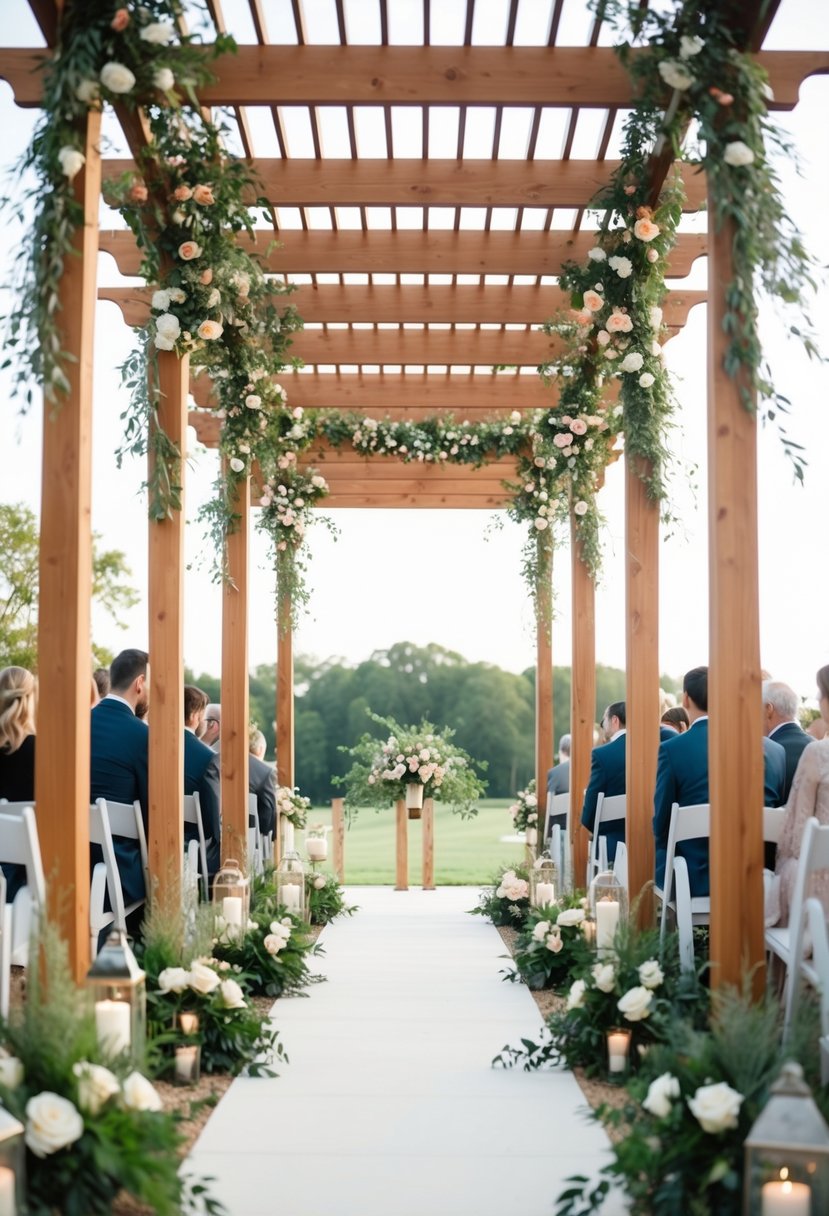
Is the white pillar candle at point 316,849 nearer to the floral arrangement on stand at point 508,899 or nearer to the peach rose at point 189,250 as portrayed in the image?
the floral arrangement on stand at point 508,899

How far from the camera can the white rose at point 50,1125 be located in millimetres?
2701

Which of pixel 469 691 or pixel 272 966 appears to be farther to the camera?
pixel 469 691

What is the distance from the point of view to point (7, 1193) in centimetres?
260

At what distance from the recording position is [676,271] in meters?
6.51

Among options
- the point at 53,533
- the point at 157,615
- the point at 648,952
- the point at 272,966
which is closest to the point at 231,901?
the point at 272,966

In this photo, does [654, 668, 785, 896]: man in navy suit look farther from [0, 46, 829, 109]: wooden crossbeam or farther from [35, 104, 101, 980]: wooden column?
[35, 104, 101, 980]: wooden column

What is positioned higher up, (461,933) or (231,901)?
(231,901)

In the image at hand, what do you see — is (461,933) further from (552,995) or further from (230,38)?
(230,38)

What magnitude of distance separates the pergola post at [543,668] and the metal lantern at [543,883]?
257cm

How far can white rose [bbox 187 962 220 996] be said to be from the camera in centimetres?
436

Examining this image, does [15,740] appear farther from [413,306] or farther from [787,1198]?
[787,1198]

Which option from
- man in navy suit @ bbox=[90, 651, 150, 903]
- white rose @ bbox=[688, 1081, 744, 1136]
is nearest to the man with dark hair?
man in navy suit @ bbox=[90, 651, 150, 903]

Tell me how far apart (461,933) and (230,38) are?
18.2ft

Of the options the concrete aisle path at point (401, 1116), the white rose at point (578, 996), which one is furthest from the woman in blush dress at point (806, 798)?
the concrete aisle path at point (401, 1116)
